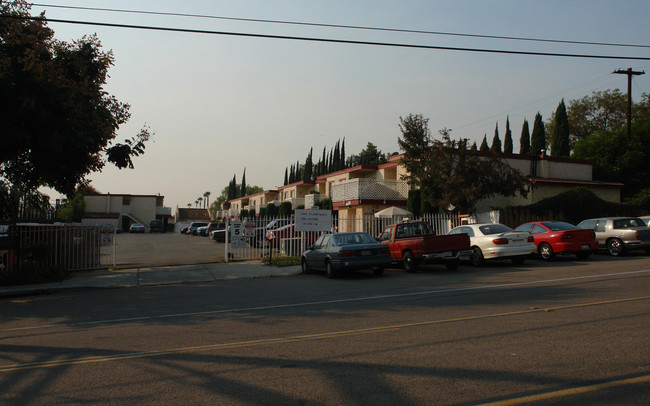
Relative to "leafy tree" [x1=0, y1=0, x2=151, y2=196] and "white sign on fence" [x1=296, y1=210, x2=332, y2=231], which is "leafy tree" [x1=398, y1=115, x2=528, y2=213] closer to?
"white sign on fence" [x1=296, y1=210, x2=332, y2=231]

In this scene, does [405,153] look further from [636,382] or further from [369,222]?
[636,382]

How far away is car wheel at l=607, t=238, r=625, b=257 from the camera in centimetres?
1903

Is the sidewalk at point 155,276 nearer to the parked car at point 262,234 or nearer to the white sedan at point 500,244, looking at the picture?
the parked car at point 262,234

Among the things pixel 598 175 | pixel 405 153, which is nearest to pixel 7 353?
pixel 405 153

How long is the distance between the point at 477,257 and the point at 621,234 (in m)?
5.92

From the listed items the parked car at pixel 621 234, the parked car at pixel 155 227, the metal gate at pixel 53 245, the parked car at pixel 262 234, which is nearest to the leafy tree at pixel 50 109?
the metal gate at pixel 53 245

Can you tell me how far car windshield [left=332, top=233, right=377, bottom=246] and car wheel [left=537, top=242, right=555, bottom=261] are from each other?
6.79 m

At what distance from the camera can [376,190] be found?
33.7m

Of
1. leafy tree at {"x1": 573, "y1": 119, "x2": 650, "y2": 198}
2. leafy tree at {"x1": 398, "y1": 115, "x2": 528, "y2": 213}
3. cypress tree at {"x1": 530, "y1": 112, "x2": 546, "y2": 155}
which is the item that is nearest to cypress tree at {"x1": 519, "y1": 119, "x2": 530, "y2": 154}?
cypress tree at {"x1": 530, "y1": 112, "x2": 546, "y2": 155}

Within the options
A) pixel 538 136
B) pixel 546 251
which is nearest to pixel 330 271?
pixel 546 251

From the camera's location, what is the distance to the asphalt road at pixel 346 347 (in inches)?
191

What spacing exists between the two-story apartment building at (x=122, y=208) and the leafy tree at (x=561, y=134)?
194 feet

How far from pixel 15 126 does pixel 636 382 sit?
47.0 ft

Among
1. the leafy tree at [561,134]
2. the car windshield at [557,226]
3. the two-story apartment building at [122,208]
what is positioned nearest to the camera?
the car windshield at [557,226]
